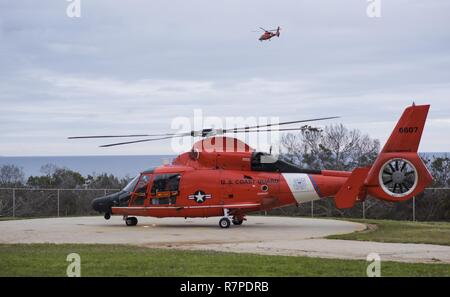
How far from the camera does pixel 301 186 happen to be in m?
24.0

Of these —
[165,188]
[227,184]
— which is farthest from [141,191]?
[227,184]

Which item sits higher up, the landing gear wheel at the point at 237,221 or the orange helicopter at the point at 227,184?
the orange helicopter at the point at 227,184

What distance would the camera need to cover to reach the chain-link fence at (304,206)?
33.8 m

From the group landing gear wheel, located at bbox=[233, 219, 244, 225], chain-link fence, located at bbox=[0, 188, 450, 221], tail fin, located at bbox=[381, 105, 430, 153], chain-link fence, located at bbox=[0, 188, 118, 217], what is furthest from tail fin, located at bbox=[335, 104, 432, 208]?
chain-link fence, located at bbox=[0, 188, 118, 217]

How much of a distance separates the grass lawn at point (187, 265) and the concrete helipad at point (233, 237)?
161cm

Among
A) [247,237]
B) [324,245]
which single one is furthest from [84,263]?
[247,237]

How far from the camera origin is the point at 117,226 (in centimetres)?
2547

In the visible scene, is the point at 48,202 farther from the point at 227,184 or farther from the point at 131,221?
the point at 227,184

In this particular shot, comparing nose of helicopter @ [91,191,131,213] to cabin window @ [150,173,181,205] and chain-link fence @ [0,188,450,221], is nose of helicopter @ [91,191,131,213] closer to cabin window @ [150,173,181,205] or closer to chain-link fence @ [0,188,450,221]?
cabin window @ [150,173,181,205]

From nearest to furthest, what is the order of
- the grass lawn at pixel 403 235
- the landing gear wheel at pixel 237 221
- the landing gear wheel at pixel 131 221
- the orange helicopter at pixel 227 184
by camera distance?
the grass lawn at pixel 403 235, the orange helicopter at pixel 227 184, the landing gear wheel at pixel 237 221, the landing gear wheel at pixel 131 221

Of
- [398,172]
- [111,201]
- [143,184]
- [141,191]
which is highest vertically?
[398,172]

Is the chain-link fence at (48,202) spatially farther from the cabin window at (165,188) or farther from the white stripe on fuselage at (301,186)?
the white stripe on fuselage at (301,186)

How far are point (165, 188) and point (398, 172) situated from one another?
8.12 m

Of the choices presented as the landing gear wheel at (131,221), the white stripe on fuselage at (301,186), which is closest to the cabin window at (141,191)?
the landing gear wheel at (131,221)
